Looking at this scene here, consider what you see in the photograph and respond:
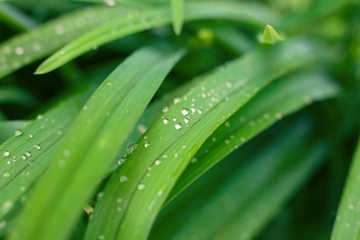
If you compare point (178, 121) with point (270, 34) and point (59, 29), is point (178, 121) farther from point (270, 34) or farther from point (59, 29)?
point (59, 29)

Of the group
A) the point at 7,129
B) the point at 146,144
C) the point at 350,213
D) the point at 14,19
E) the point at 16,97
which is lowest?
the point at 350,213

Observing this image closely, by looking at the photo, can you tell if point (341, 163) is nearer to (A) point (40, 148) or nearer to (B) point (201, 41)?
(B) point (201, 41)

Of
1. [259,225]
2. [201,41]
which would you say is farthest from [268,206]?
[201,41]

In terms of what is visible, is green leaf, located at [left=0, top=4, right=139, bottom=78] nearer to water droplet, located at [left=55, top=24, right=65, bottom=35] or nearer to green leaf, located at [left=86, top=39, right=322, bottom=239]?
water droplet, located at [left=55, top=24, right=65, bottom=35]

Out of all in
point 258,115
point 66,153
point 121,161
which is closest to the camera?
point 66,153

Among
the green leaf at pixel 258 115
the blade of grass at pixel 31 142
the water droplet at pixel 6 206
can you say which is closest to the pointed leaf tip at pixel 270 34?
the green leaf at pixel 258 115

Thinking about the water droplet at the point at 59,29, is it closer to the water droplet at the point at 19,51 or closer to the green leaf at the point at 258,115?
the water droplet at the point at 19,51

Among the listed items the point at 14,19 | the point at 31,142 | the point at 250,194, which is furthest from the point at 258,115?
the point at 14,19
